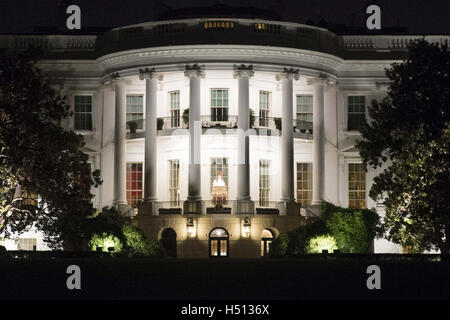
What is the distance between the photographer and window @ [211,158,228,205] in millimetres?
72062

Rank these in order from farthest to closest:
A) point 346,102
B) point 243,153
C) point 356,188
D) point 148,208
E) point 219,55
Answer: point 346,102, point 356,188, point 219,55, point 148,208, point 243,153

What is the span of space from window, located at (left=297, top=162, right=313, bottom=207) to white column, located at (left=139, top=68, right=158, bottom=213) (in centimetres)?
862

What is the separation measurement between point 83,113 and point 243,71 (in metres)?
11.0

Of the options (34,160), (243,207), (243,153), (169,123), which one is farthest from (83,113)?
(34,160)

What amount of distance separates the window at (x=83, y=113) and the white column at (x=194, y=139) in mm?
8271

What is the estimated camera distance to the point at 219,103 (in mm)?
73938

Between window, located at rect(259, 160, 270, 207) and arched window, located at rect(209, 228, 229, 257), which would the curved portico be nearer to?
window, located at rect(259, 160, 270, 207)

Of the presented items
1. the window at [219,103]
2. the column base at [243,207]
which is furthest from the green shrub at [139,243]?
the window at [219,103]

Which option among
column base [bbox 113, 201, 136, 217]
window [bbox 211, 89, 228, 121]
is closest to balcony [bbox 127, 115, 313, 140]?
window [bbox 211, 89, 228, 121]

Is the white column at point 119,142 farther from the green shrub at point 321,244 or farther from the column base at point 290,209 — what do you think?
the green shrub at point 321,244

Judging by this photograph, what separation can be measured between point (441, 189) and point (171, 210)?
18023 mm

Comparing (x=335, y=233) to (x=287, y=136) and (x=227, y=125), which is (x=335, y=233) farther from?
(x=227, y=125)

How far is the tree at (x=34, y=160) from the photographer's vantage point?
2266 inches

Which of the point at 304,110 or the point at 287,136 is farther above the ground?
the point at 304,110
